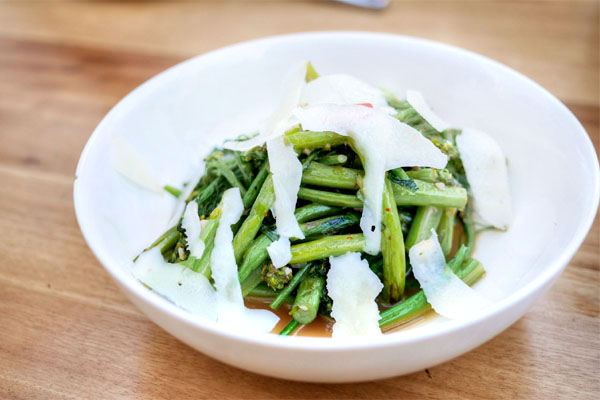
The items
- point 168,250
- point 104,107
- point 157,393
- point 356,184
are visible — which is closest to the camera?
point 157,393

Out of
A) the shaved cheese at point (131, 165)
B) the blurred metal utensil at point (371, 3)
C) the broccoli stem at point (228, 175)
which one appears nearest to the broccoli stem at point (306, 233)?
the broccoli stem at point (228, 175)

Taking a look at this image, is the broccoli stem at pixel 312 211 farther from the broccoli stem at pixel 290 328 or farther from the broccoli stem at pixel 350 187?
the broccoli stem at pixel 290 328

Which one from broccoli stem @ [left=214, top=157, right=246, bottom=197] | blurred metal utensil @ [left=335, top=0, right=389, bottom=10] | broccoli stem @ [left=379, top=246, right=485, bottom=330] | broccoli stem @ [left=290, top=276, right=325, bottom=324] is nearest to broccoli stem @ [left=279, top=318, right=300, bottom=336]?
broccoli stem @ [left=290, top=276, right=325, bottom=324]

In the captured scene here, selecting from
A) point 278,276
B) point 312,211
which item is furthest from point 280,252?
point 312,211

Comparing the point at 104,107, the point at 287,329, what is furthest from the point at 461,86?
the point at 104,107

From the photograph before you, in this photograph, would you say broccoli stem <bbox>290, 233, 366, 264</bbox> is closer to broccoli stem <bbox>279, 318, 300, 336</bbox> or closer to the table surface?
broccoli stem <bbox>279, 318, 300, 336</bbox>

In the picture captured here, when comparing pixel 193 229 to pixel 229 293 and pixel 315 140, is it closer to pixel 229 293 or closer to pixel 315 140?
pixel 229 293

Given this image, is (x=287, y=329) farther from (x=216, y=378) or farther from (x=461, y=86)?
(x=461, y=86)
